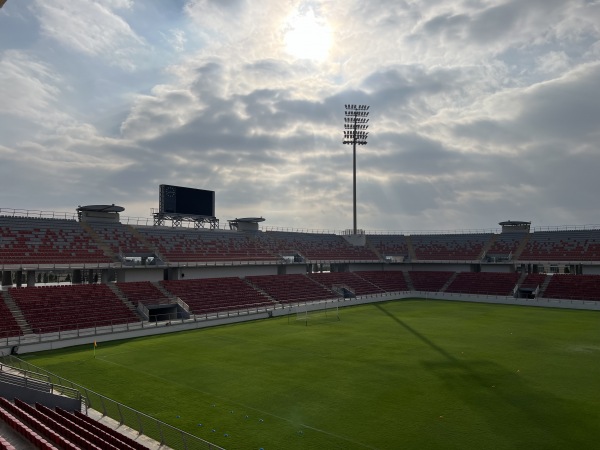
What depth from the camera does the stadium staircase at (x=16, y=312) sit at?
3375cm

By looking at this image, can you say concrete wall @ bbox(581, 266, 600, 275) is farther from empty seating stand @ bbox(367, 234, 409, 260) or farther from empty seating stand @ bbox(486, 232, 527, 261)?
empty seating stand @ bbox(367, 234, 409, 260)

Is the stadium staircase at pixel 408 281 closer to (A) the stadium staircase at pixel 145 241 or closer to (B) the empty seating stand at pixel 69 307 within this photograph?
(A) the stadium staircase at pixel 145 241

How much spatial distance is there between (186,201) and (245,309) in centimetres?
2170

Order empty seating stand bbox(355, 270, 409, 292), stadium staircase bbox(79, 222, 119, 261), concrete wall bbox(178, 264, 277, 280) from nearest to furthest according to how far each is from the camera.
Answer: stadium staircase bbox(79, 222, 119, 261) → concrete wall bbox(178, 264, 277, 280) → empty seating stand bbox(355, 270, 409, 292)

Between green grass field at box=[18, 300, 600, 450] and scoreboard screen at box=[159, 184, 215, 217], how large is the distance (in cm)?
2594

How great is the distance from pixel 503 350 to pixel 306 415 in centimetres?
1849

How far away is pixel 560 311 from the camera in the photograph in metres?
52.8

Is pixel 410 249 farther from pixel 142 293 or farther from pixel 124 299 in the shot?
pixel 124 299

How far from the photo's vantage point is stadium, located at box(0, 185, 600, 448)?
1742cm

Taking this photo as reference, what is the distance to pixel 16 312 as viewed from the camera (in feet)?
116

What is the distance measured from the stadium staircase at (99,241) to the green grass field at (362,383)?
16.3 meters

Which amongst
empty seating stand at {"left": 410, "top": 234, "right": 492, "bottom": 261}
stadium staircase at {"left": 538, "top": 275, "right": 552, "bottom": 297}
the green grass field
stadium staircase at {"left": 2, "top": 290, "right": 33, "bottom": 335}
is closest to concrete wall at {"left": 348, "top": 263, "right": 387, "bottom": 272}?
empty seating stand at {"left": 410, "top": 234, "right": 492, "bottom": 261}

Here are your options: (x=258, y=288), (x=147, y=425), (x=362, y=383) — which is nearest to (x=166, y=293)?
(x=258, y=288)

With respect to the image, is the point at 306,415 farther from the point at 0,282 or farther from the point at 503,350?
the point at 0,282
